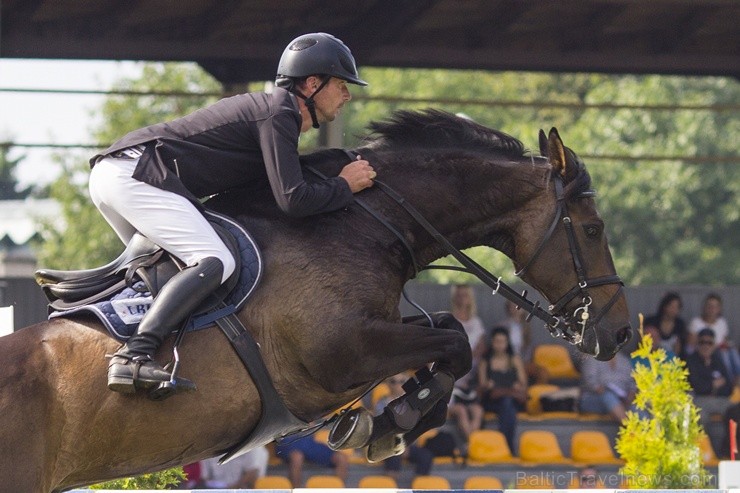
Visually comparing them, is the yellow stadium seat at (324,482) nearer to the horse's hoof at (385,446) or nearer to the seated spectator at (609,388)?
the seated spectator at (609,388)

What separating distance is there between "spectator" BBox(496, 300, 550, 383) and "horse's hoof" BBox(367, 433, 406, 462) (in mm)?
6422

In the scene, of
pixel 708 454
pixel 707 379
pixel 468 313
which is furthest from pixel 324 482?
pixel 707 379

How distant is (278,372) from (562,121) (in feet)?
94.7

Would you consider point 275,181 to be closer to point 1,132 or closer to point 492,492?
point 492,492

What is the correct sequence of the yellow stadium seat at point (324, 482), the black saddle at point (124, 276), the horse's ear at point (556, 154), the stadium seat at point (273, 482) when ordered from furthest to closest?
1. the yellow stadium seat at point (324, 482)
2. the stadium seat at point (273, 482)
3. the horse's ear at point (556, 154)
4. the black saddle at point (124, 276)

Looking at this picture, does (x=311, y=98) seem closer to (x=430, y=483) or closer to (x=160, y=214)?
(x=160, y=214)

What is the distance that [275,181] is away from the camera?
4570mm

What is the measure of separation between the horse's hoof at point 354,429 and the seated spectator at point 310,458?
537 centimetres

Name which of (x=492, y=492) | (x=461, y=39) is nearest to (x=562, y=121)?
(x=461, y=39)

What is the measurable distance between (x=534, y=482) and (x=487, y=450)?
778 millimetres

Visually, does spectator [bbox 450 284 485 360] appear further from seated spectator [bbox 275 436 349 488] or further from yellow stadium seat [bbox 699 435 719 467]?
yellow stadium seat [bbox 699 435 719 467]

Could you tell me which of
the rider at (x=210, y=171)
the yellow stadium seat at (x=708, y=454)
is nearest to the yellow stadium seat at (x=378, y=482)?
the yellow stadium seat at (x=708, y=454)

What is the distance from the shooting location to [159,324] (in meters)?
4.41

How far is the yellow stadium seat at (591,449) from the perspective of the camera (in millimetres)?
10867
